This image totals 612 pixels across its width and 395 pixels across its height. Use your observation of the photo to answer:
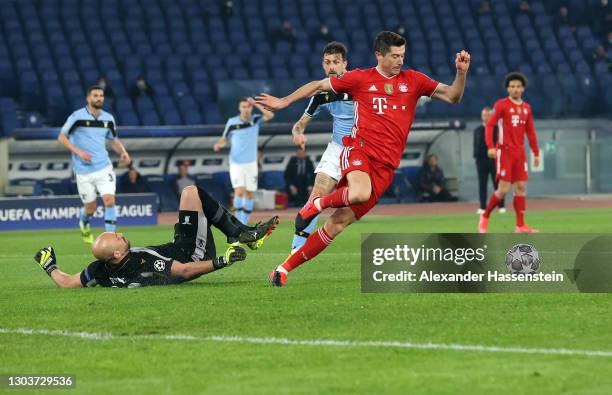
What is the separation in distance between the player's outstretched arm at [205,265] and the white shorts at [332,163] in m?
2.66

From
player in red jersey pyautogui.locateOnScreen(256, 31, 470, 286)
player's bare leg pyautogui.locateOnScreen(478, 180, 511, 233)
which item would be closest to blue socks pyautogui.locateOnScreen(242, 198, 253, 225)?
player's bare leg pyautogui.locateOnScreen(478, 180, 511, 233)

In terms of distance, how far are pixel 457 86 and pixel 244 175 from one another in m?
13.0

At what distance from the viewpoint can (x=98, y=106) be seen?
19312mm

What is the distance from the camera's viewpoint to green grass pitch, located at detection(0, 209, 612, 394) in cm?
620

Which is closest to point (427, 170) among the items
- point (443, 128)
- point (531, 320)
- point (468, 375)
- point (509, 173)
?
point (443, 128)

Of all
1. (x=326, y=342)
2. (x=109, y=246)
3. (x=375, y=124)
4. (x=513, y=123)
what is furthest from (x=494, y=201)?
(x=326, y=342)

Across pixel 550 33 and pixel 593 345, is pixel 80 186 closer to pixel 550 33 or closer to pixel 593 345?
pixel 593 345

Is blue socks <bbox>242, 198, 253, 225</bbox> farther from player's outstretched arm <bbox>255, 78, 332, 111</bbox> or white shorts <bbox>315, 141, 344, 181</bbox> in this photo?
player's outstretched arm <bbox>255, 78, 332, 111</bbox>

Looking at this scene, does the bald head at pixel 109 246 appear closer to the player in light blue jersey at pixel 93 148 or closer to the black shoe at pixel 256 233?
the black shoe at pixel 256 233

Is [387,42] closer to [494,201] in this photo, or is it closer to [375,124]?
[375,124]

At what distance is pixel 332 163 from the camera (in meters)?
13.3

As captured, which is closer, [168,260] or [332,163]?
[168,260]

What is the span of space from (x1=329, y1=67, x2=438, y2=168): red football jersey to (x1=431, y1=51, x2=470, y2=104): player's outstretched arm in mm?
216

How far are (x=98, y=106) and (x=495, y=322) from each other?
1215 cm
